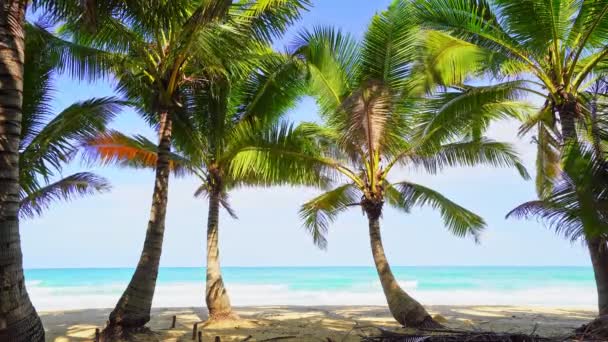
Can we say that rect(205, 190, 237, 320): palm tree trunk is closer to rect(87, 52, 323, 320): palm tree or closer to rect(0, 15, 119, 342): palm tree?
rect(87, 52, 323, 320): palm tree

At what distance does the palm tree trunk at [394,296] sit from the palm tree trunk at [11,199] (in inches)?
229

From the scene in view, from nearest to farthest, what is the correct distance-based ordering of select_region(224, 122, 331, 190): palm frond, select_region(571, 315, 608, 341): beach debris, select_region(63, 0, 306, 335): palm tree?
select_region(571, 315, 608, 341): beach debris < select_region(63, 0, 306, 335): palm tree < select_region(224, 122, 331, 190): palm frond

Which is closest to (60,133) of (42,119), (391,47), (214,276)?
(42,119)

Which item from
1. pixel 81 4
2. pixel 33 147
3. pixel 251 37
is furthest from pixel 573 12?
pixel 33 147

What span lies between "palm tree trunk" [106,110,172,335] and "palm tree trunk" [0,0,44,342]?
3079 millimetres

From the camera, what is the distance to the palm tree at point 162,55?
6312 millimetres

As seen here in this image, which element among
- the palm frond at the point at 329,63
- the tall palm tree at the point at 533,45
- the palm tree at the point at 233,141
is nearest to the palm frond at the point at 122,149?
the palm tree at the point at 233,141

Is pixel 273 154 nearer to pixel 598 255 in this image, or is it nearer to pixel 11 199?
pixel 11 199

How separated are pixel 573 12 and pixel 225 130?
6685 mm

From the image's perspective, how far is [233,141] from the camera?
9.19 m

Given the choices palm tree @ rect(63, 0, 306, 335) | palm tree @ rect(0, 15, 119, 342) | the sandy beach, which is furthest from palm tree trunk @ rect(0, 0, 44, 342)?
the sandy beach

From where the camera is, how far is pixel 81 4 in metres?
4.68

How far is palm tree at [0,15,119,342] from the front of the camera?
388 centimetres

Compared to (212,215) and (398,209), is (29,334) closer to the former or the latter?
(212,215)
